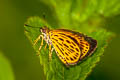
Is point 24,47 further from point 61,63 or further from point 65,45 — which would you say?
point 61,63

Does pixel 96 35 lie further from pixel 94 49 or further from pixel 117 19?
pixel 117 19

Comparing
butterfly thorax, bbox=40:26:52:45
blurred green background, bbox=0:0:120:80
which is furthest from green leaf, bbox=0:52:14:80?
blurred green background, bbox=0:0:120:80

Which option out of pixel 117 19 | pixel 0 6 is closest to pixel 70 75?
pixel 117 19

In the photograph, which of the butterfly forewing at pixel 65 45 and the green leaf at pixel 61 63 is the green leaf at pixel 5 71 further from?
the butterfly forewing at pixel 65 45

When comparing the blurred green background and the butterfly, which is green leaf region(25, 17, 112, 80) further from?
the blurred green background

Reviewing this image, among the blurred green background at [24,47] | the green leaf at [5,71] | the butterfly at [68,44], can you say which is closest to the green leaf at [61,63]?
the butterfly at [68,44]

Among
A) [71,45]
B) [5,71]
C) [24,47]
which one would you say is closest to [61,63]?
[71,45]
